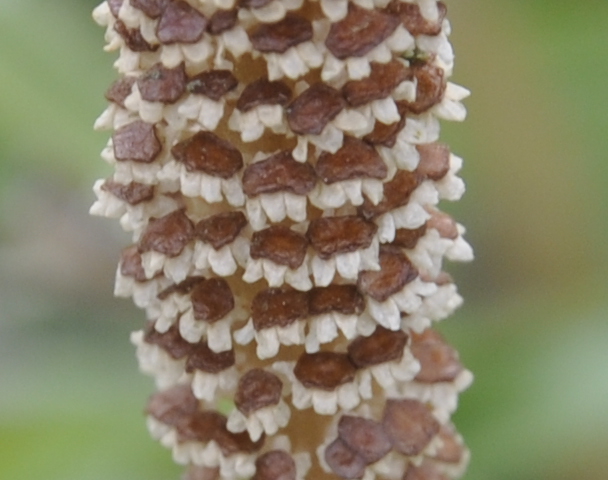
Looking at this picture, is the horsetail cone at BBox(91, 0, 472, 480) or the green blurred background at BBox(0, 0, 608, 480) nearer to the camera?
the horsetail cone at BBox(91, 0, 472, 480)

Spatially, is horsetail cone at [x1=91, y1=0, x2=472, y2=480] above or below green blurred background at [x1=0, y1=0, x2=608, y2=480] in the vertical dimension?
below

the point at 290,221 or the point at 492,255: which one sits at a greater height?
the point at 492,255

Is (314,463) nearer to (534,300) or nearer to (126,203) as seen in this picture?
(126,203)

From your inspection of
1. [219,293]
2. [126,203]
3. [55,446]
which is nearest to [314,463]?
[219,293]

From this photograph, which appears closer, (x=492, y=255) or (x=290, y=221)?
(x=290, y=221)
